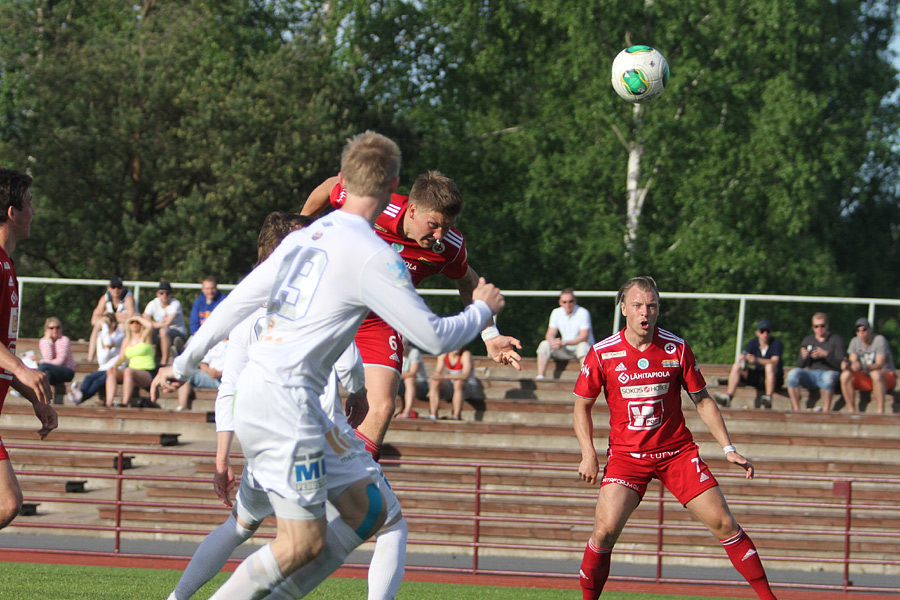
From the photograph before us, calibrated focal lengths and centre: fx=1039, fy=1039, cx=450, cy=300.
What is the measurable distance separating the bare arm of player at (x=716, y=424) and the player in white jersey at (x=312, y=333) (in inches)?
118

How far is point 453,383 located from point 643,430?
7.57m

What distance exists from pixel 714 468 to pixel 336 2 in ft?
73.4

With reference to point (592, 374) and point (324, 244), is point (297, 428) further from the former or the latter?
point (592, 374)

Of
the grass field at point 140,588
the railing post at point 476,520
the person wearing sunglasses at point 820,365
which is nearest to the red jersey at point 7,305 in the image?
the grass field at point 140,588

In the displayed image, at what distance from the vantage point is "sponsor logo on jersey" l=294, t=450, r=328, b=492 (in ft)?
13.1

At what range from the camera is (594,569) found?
22.6 feet

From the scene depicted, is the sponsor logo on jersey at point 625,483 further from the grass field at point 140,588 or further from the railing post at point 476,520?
the railing post at point 476,520

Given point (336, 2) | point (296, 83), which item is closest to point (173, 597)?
point (296, 83)

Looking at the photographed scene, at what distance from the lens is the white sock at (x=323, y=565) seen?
4.14m

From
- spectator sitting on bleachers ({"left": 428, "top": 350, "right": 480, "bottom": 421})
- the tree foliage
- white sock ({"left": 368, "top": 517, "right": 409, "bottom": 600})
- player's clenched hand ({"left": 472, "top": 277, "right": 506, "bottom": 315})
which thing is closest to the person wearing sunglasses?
spectator sitting on bleachers ({"left": 428, "top": 350, "right": 480, "bottom": 421})

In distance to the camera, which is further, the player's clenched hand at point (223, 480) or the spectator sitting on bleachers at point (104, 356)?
the spectator sitting on bleachers at point (104, 356)

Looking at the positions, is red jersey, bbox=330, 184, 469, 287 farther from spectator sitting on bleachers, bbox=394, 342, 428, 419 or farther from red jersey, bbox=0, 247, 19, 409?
spectator sitting on bleachers, bbox=394, 342, 428, 419

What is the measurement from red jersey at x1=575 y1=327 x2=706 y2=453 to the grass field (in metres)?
2.89

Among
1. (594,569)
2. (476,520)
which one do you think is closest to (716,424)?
(594,569)
